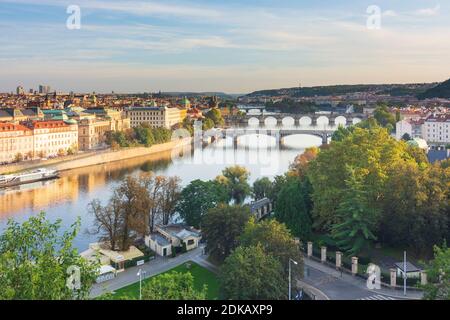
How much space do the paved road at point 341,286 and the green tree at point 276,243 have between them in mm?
711

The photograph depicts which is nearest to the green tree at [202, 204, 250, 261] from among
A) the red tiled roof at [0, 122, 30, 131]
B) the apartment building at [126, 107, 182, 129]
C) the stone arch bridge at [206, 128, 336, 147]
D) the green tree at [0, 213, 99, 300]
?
the green tree at [0, 213, 99, 300]

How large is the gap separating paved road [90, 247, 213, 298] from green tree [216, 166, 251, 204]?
5.04 meters

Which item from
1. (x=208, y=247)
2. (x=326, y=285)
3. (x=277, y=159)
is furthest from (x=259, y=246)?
(x=277, y=159)

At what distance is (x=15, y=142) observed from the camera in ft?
84.9

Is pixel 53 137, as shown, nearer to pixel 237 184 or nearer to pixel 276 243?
pixel 237 184

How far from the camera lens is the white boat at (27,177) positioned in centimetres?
2090

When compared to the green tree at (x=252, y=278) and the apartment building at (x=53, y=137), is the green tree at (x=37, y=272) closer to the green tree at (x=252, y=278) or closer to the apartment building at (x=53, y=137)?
the green tree at (x=252, y=278)

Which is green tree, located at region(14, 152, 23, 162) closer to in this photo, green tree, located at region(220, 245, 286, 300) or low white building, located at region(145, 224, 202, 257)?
low white building, located at region(145, 224, 202, 257)

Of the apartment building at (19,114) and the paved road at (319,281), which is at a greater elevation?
the apartment building at (19,114)

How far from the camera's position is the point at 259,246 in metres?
7.96

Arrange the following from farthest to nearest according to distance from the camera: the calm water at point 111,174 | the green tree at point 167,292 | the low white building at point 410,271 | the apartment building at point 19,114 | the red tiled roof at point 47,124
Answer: the apartment building at point 19,114 < the red tiled roof at point 47,124 < the calm water at point 111,174 < the low white building at point 410,271 < the green tree at point 167,292

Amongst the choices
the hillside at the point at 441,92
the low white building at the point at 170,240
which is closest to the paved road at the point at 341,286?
the low white building at the point at 170,240
